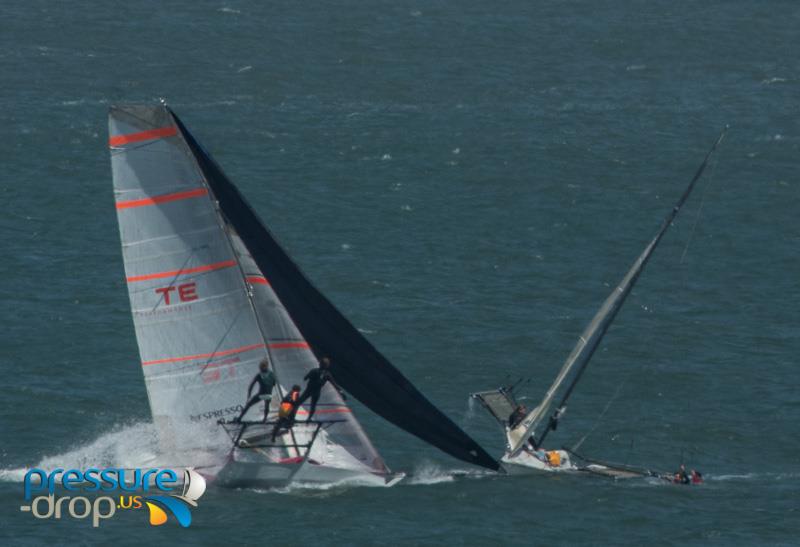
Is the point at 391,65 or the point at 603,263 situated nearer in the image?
the point at 603,263

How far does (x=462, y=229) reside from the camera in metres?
62.1

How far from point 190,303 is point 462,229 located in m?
27.8

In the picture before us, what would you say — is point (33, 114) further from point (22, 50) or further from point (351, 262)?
point (351, 262)

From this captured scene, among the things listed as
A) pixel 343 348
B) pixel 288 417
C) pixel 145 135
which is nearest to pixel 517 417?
pixel 343 348

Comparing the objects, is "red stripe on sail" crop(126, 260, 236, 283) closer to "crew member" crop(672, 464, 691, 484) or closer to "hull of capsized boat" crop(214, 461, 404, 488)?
"hull of capsized boat" crop(214, 461, 404, 488)

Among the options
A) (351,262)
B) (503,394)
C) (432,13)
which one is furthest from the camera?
(432,13)

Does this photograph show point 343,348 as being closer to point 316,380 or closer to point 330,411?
point 330,411

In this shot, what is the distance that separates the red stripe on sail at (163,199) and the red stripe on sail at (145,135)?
4.09ft

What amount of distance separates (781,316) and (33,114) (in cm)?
3710

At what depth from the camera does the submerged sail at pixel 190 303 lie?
113ft

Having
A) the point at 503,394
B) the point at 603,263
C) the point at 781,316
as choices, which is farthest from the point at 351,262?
the point at 503,394

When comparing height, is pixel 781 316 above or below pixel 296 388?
below

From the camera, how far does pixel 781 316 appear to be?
176 feet

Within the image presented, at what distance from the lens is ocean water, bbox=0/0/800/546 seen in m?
37.4
